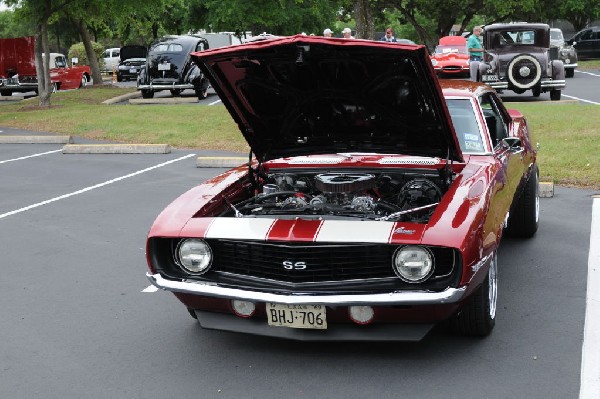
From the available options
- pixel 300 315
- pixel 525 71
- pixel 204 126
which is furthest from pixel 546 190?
pixel 525 71

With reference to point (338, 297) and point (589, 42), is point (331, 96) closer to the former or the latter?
point (338, 297)

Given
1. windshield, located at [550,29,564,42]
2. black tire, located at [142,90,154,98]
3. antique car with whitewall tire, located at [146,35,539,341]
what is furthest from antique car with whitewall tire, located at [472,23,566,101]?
antique car with whitewall tire, located at [146,35,539,341]

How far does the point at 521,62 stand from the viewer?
723 inches

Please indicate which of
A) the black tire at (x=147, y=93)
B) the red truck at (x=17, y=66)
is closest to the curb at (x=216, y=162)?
the black tire at (x=147, y=93)

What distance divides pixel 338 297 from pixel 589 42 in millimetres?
36761

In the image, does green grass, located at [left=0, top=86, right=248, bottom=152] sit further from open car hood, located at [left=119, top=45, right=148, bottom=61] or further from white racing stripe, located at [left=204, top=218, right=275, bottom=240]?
open car hood, located at [left=119, top=45, right=148, bottom=61]

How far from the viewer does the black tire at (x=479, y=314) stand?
487cm

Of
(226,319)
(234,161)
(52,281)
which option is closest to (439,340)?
(226,319)

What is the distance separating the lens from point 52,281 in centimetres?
665

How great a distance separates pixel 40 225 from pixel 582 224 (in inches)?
214

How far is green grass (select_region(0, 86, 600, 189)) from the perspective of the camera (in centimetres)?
1109

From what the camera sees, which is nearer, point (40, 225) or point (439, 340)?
point (439, 340)

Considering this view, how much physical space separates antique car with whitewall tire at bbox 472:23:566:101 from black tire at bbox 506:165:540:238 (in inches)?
450

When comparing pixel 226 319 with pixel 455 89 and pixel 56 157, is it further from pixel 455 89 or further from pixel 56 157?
pixel 56 157
